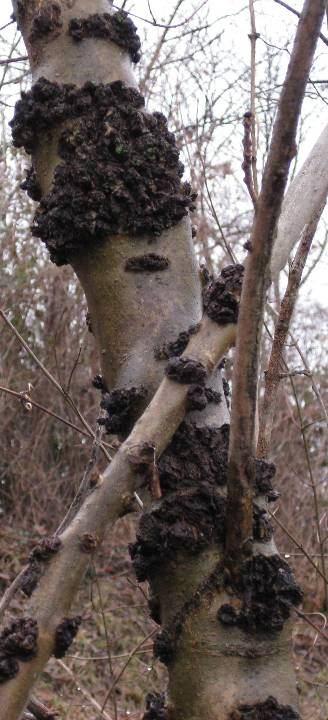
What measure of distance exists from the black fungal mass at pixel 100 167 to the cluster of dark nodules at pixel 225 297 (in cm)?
17

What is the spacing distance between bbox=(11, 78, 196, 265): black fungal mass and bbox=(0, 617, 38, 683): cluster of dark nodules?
64 centimetres

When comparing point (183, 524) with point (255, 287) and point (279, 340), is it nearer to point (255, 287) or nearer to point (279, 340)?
point (255, 287)

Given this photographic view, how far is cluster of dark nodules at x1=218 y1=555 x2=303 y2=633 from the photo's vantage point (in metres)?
1.14

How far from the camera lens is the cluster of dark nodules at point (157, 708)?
118cm

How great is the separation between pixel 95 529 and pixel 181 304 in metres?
0.46

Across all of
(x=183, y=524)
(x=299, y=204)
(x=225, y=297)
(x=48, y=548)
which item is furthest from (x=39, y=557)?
(x=299, y=204)

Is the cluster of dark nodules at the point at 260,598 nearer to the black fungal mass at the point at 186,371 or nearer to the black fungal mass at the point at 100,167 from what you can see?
the black fungal mass at the point at 186,371

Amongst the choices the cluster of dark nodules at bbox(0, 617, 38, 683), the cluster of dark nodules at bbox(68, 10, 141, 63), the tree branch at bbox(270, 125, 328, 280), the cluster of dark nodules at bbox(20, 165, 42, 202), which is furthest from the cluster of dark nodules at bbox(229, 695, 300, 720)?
the cluster of dark nodules at bbox(68, 10, 141, 63)

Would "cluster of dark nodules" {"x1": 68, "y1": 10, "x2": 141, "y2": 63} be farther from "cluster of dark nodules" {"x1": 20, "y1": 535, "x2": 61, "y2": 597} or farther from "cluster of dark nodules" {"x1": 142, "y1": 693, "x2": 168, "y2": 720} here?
"cluster of dark nodules" {"x1": 142, "y1": 693, "x2": 168, "y2": 720}

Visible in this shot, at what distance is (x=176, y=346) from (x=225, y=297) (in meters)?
0.12

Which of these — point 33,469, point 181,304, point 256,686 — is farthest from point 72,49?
point 33,469

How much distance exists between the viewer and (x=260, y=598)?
1175 millimetres

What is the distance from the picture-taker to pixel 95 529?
100 cm

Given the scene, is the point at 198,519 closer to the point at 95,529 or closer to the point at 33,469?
the point at 95,529
